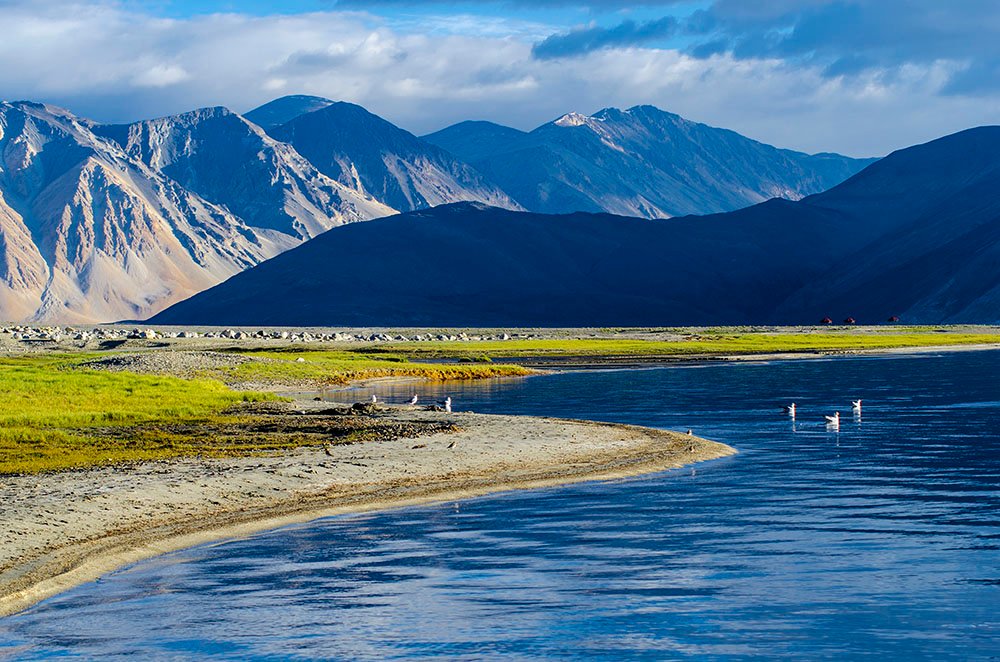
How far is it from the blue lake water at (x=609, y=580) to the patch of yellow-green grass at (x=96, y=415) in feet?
35.1

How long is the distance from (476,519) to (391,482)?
5.33 meters

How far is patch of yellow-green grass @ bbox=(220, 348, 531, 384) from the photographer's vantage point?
80625 mm

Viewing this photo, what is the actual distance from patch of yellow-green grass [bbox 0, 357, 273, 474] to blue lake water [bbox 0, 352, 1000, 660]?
10694mm

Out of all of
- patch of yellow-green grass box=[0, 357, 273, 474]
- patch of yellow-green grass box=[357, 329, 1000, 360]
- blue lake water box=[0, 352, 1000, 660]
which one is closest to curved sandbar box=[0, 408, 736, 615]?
blue lake water box=[0, 352, 1000, 660]

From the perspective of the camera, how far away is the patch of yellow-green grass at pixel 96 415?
1486 inches

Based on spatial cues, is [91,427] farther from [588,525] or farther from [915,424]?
[915,424]

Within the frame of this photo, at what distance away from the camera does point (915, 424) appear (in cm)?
5266

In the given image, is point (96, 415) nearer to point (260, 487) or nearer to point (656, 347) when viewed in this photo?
point (260, 487)

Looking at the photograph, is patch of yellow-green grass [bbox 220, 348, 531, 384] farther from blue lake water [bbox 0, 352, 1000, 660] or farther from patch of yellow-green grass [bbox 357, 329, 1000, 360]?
blue lake water [bbox 0, 352, 1000, 660]

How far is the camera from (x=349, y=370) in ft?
294

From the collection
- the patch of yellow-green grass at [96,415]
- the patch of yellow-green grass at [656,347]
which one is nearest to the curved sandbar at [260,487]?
the patch of yellow-green grass at [96,415]

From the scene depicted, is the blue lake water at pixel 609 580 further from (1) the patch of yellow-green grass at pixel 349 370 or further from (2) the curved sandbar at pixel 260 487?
(1) the patch of yellow-green grass at pixel 349 370

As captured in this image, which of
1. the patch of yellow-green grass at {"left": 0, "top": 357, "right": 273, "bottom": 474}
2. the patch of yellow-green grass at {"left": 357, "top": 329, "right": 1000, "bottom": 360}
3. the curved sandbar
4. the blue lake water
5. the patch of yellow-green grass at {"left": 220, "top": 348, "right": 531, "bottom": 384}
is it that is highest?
the patch of yellow-green grass at {"left": 357, "top": 329, "right": 1000, "bottom": 360}

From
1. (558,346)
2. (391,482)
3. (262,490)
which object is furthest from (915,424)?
(558,346)
